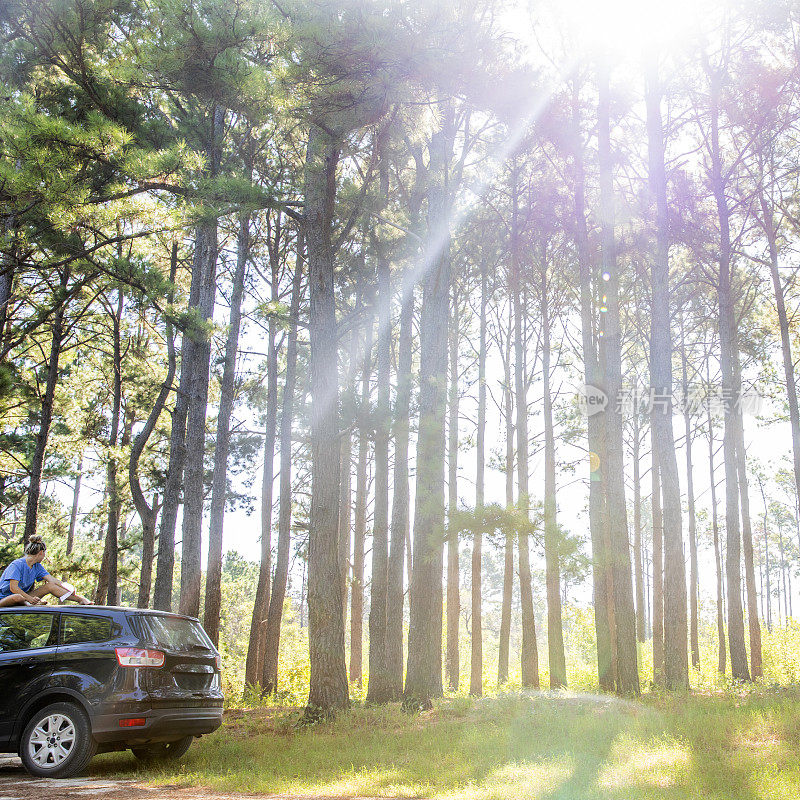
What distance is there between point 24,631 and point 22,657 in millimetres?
258

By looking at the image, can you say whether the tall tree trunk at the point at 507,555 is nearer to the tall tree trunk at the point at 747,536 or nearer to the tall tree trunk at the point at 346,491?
the tall tree trunk at the point at 346,491

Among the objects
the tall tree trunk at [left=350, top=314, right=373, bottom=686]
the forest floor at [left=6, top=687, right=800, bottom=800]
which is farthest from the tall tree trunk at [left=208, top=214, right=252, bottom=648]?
the forest floor at [left=6, top=687, right=800, bottom=800]

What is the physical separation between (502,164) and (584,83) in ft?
7.42

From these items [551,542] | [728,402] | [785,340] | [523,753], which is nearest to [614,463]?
[551,542]

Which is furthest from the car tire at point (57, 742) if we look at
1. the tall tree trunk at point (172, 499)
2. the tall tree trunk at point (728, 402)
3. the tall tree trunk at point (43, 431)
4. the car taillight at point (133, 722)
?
the tall tree trunk at point (728, 402)

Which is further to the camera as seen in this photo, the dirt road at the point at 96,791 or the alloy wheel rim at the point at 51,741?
the alloy wheel rim at the point at 51,741

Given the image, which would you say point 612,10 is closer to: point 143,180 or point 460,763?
point 143,180

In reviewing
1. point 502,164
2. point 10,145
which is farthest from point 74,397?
point 502,164

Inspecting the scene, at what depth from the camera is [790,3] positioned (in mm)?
12336

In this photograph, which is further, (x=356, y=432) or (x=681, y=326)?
(x=681, y=326)

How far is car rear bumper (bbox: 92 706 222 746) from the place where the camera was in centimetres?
557

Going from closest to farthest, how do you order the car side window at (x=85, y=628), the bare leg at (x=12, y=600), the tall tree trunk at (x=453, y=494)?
the car side window at (x=85, y=628) < the bare leg at (x=12, y=600) < the tall tree trunk at (x=453, y=494)

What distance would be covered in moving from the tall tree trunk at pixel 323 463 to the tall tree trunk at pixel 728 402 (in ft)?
30.1

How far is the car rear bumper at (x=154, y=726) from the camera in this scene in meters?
5.57
